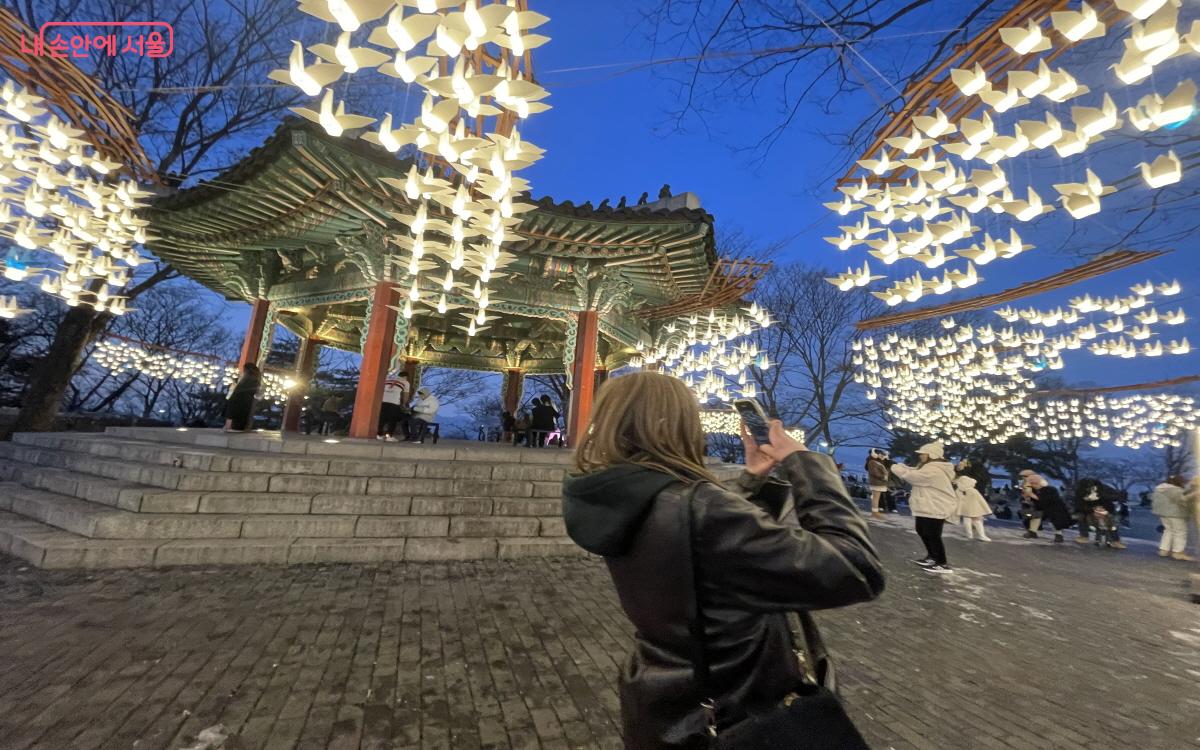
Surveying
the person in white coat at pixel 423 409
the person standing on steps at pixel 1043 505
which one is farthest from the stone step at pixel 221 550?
the person standing on steps at pixel 1043 505

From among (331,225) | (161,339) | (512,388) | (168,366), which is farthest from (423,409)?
(161,339)

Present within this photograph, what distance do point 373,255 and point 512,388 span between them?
8.92 m

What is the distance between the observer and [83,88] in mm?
5293

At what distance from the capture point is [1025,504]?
14.5 m

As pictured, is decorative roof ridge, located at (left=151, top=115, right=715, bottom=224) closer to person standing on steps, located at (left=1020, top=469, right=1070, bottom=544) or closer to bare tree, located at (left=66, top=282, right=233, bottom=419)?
person standing on steps, located at (left=1020, top=469, right=1070, bottom=544)

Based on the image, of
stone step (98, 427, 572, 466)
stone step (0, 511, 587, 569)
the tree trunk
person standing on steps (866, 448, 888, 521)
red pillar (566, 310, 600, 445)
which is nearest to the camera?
stone step (0, 511, 587, 569)

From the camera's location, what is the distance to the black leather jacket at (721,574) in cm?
110

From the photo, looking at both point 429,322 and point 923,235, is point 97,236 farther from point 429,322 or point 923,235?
point 923,235

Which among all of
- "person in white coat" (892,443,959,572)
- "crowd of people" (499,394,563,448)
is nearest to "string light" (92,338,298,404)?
"crowd of people" (499,394,563,448)

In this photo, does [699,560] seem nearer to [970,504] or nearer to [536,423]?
[536,423]

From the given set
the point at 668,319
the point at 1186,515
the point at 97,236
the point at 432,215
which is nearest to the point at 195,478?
the point at 97,236

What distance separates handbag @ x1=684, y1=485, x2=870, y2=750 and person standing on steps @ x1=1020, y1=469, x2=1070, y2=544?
15183 millimetres

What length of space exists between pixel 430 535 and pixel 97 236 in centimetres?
746

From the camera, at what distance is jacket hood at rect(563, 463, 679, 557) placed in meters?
1.17
